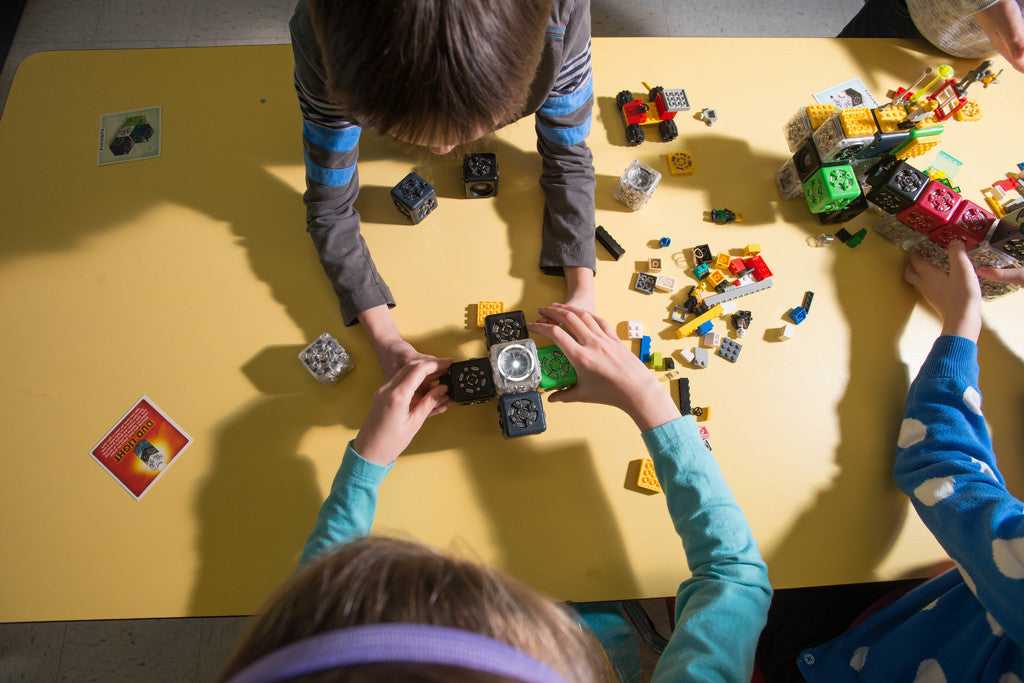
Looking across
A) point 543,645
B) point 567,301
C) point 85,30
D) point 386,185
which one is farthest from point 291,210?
point 85,30

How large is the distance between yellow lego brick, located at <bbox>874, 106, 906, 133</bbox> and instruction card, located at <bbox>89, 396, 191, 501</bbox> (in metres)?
1.45

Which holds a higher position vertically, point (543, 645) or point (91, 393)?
point (91, 393)

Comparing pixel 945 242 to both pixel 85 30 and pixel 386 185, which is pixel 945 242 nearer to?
pixel 386 185

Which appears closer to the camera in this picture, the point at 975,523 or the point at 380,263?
the point at 975,523

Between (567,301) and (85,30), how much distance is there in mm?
2299

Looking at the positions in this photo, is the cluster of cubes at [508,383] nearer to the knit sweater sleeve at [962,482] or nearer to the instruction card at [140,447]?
the instruction card at [140,447]

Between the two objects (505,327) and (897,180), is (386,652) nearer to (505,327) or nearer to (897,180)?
(505,327)

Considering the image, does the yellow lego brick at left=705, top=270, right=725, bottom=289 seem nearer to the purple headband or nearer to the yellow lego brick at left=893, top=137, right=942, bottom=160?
the yellow lego brick at left=893, top=137, right=942, bottom=160

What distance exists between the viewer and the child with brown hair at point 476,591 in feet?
1.32

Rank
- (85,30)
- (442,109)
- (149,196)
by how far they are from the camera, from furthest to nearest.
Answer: (85,30)
(149,196)
(442,109)

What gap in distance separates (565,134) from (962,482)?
3.04 ft

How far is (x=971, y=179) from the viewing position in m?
1.21

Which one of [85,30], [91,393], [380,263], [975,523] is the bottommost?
[975,523]

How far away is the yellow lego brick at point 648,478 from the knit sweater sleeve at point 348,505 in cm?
45
